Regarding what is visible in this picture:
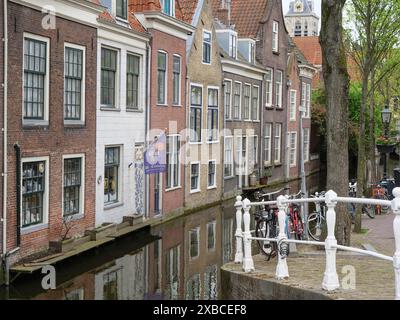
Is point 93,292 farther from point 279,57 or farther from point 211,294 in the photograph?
point 279,57

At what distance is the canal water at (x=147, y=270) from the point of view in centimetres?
1245

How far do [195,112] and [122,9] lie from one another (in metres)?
7.18

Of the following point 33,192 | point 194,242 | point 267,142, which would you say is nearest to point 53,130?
point 33,192

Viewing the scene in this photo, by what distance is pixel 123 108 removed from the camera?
20312 millimetres

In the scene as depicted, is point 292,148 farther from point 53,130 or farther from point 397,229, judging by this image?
point 397,229

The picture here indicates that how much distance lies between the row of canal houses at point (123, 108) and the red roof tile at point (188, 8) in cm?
8

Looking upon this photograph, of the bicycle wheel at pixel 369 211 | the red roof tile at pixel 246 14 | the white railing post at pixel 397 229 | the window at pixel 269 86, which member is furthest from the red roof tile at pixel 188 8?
the white railing post at pixel 397 229

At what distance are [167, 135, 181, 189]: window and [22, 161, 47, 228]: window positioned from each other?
28.3 ft

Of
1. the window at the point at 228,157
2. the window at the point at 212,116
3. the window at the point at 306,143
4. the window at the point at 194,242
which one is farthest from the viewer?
the window at the point at 306,143

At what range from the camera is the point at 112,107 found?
19.8m

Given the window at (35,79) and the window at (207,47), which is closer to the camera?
the window at (35,79)

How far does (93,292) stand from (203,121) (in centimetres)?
1574

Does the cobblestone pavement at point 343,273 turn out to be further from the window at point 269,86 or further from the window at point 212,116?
the window at point 269,86

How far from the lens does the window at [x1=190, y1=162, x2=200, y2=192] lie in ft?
87.2
